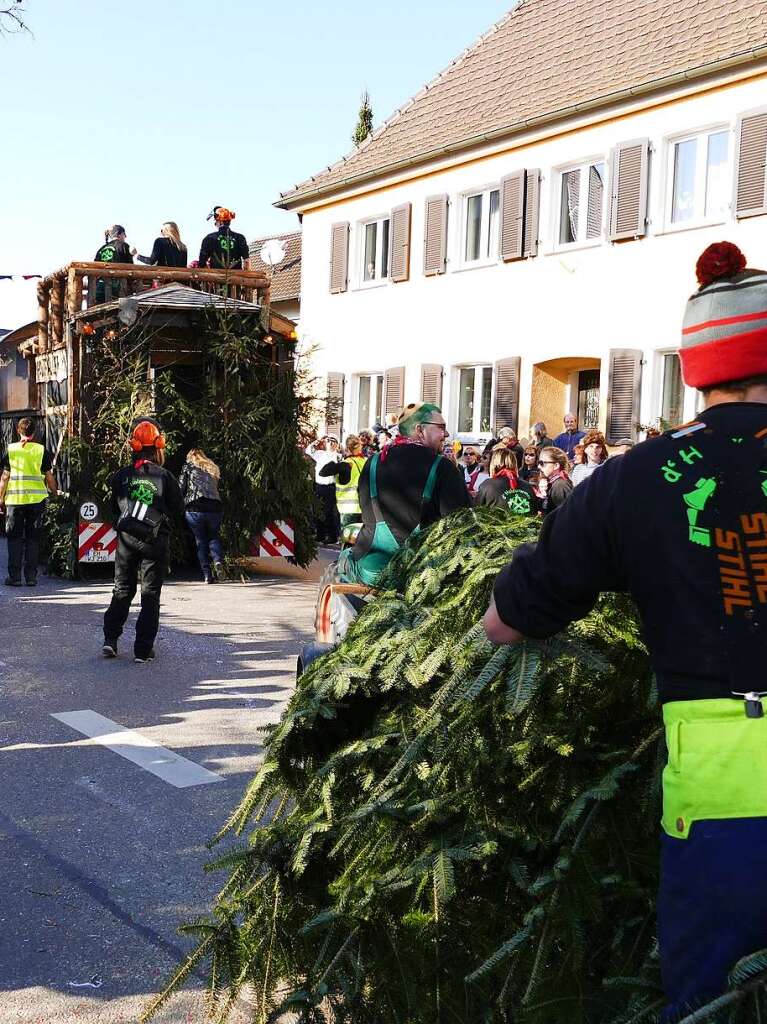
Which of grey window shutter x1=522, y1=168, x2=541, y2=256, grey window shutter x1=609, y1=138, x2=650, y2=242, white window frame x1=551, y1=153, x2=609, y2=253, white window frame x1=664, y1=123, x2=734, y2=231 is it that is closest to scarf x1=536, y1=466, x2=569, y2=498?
white window frame x1=664, y1=123, x2=734, y2=231

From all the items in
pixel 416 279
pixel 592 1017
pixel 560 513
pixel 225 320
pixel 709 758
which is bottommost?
pixel 592 1017

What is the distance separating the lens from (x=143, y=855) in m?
5.40

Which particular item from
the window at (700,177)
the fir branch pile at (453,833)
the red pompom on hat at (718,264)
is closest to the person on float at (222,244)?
the window at (700,177)

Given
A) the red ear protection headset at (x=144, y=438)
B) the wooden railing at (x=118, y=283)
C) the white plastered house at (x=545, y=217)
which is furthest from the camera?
the white plastered house at (x=545, y=217)

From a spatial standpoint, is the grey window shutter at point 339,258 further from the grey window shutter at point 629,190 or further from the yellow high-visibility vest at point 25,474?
the yellow high-visibility vest at point 25,474

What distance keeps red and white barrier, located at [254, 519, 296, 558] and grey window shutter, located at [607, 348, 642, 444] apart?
20.7 ft

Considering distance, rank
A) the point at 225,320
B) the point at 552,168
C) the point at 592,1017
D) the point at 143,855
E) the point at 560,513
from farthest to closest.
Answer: the point at 552,168 → the point at 225,320 → the point at 143,855 → the point at 592,1017 → the point at 560,513

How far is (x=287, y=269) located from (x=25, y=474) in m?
21.0

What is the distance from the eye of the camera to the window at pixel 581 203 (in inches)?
822

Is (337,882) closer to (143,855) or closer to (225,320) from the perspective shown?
(143,855)

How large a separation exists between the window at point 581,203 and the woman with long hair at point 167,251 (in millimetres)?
7413

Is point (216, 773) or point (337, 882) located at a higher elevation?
point (337, 882)

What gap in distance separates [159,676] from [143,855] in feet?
13.2

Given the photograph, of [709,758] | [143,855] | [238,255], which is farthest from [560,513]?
[238,255]
